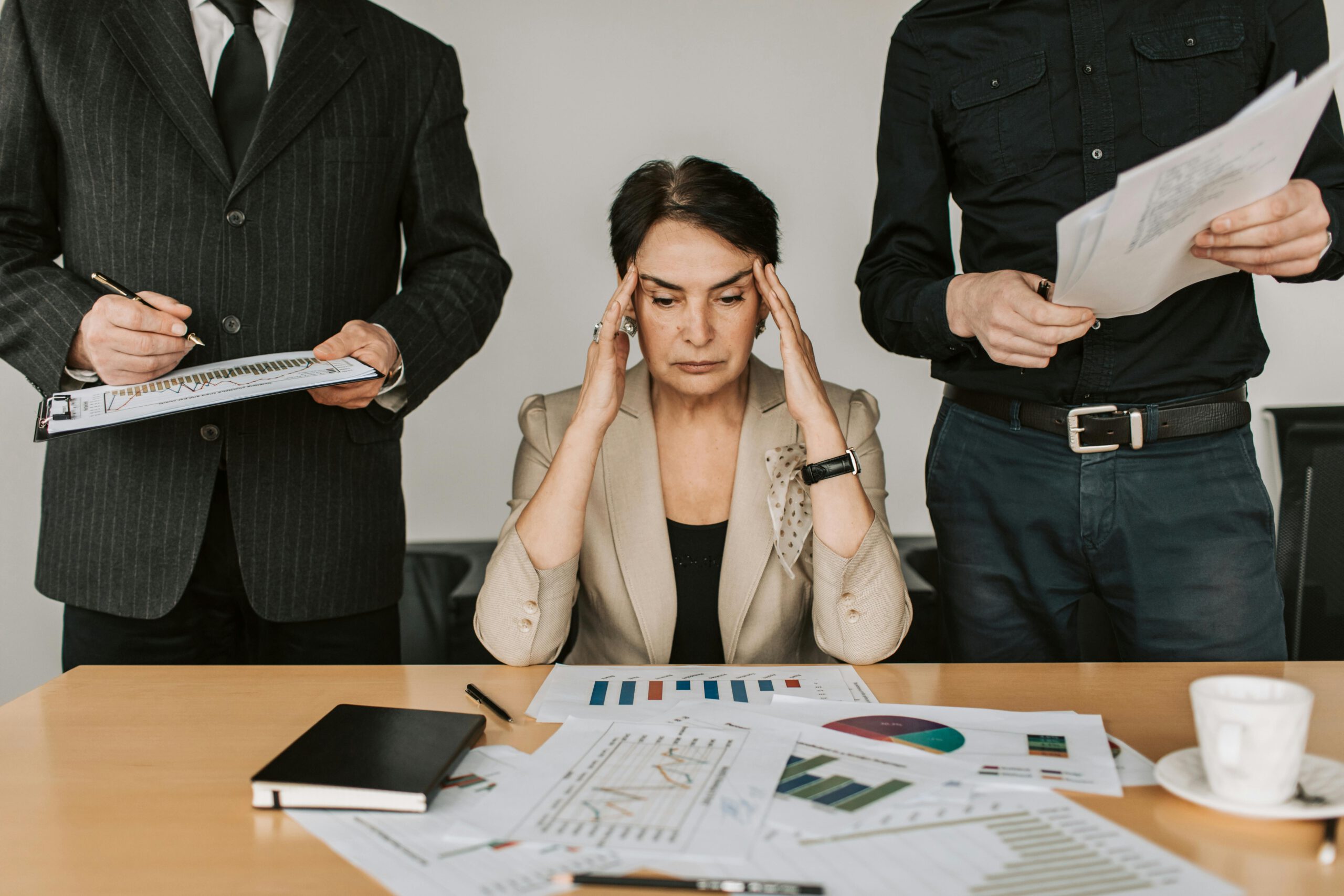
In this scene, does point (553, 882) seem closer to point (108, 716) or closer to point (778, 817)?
point (778, 817)

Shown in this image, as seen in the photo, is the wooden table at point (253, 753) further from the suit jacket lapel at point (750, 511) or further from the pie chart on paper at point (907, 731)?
the suit jacket lapel at point (750, 511)

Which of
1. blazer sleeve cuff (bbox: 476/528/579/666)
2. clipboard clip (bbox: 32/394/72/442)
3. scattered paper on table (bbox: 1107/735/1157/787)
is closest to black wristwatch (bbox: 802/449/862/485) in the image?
blazer sleeve cuff (bbox: 476/528/579/666)

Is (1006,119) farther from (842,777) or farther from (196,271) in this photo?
(196,271)

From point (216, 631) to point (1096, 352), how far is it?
60.7 inches

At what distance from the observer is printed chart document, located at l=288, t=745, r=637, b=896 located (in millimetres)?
864

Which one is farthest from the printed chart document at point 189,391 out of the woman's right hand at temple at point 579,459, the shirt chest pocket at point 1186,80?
the shirt chest pocket at point 1186,80

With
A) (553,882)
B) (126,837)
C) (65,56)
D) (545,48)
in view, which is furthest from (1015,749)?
(545,48)

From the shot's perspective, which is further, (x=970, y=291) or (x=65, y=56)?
(x=65, y=56)

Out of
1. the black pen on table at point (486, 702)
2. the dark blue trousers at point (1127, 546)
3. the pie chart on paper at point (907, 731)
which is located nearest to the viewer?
the pie chart on paper at point (907, 731)

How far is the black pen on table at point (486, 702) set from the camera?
1.25m

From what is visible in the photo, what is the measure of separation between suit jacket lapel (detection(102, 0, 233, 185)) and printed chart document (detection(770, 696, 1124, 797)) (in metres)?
1.29

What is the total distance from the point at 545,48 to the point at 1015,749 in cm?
274

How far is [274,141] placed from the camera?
5.66ft

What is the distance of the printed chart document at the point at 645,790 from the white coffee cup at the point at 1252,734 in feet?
1.32
